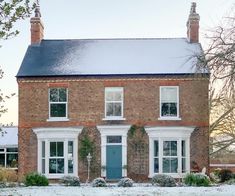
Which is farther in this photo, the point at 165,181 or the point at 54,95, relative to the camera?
the point at 54,95

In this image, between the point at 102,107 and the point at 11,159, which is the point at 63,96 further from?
the point at 11,159

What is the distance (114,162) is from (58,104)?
520cm

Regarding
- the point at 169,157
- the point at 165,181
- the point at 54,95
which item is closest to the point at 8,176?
the point at 54,95

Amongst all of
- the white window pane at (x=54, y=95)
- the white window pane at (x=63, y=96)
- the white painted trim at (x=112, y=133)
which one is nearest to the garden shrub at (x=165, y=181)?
the white painted trim at (x=112, y=133)


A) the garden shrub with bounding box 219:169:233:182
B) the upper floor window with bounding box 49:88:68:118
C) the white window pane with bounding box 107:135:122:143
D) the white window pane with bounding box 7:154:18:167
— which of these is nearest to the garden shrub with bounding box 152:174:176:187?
the white window pane with bounding box 107:135:122:143

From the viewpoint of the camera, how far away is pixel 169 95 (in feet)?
124

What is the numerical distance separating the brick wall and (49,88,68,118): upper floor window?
332 mm

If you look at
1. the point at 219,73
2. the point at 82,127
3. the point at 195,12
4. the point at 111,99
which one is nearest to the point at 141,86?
the point at 111,99

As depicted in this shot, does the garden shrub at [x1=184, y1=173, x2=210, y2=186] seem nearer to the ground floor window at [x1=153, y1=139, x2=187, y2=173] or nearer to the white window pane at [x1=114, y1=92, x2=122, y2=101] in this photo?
the ground floor window at [x1=153, y1=139, x2=187, y2=173]

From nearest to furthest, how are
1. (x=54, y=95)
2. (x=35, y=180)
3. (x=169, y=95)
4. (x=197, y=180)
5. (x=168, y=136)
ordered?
(x=197, y=180) → (x=35, y=180) → (x=168, y=136) → (x=169, y=95) → (x=54, y=95)

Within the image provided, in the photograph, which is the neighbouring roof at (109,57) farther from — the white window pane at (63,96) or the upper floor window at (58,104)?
the upper floor window at (58,104)

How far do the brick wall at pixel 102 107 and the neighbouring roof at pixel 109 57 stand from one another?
666 millimetres

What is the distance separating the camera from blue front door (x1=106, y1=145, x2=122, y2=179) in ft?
123

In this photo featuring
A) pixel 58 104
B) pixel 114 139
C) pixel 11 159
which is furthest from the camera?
pixel 11 159
